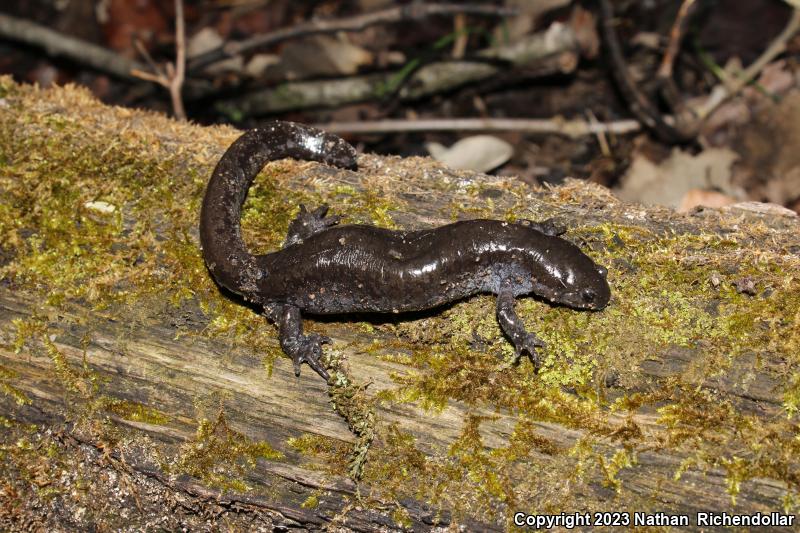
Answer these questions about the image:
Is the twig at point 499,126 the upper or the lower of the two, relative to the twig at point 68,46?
upper

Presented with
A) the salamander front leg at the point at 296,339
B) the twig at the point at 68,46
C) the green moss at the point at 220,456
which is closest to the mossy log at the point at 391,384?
the green moss at the point at 220,456

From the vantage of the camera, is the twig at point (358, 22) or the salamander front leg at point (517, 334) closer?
the salamander front leg at point (517, 334)

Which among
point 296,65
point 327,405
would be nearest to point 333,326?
point 327,405

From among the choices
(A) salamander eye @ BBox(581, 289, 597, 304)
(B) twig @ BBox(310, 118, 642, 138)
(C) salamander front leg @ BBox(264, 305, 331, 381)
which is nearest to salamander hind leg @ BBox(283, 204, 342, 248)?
(C) salamander front leg @ BBox(264, 305, 331, 381)

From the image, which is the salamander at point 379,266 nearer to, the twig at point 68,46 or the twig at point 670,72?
the twig at point 670,72

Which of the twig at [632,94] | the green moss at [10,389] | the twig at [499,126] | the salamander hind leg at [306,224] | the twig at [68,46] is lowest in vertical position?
the green moss at [10,389]

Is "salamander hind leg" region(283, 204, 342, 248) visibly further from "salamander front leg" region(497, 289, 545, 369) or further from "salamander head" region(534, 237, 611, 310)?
"salamander head" region(534, 237, 611, 310)

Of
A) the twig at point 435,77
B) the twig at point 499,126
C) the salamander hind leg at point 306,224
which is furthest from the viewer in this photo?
the twig at point 435,77
